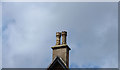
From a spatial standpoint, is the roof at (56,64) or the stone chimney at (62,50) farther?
the stone chimney at (62,50)

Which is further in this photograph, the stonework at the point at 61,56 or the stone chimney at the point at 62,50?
the stone chimney at the point at 62,50

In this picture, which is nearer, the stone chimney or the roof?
the roof

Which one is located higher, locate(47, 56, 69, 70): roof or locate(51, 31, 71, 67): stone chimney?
locate(51, 31, 71, 67): stone chimney

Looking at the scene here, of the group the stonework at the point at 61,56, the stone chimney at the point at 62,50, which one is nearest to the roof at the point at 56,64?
the stonework at the point at 61,56

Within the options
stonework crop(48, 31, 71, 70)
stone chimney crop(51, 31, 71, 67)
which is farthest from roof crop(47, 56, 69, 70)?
stone chimney crop(51, 31, 71, 67)

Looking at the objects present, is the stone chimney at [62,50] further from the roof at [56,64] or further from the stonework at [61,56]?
the roof at [56,64]

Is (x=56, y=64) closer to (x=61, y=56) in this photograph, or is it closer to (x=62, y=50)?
(x=61, y=56)

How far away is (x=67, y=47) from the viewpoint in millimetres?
19703

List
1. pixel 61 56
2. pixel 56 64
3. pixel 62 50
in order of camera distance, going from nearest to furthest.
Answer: pixel 56 64 < pixel 61 56 < pixel 62 50

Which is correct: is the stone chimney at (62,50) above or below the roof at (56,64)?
above

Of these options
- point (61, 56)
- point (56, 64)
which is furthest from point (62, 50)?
point (56, 64)

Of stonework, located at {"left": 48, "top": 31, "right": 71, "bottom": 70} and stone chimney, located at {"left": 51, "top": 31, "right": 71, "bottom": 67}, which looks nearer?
stonework, located at {"left": 48, "top": 31, "right": 71, "bottom": 70}

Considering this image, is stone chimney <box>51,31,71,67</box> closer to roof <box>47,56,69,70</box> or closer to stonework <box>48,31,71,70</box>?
stonework <box>48,31,71,70</box>

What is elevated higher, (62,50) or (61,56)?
(62,50)
